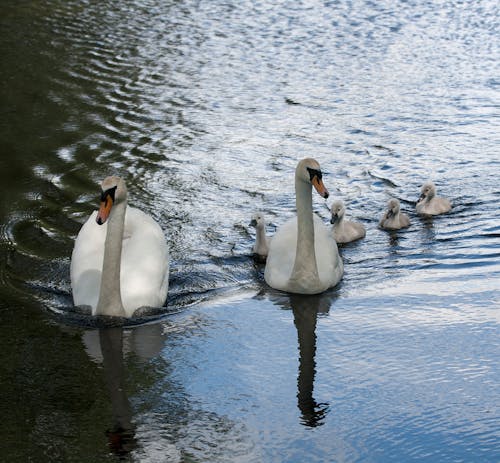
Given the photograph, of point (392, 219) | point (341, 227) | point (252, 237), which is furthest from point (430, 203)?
point (252, 237)

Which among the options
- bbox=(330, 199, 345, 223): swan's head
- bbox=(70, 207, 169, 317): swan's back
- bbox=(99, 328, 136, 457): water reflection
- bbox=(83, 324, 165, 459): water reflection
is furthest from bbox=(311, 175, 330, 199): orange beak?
bbox=(99, 328, 136, 457): water reflection

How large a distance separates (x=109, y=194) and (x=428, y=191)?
425cm

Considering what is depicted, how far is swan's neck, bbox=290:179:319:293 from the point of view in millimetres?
9477

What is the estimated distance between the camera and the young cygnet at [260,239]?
10.5 m

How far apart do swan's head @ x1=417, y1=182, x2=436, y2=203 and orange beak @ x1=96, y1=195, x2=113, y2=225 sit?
13.8ft

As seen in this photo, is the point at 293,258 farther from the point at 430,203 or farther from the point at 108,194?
the point at 430,203

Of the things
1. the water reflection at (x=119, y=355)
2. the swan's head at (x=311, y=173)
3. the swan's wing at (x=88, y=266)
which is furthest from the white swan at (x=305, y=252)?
the swan's wing at (x=88, y=266)

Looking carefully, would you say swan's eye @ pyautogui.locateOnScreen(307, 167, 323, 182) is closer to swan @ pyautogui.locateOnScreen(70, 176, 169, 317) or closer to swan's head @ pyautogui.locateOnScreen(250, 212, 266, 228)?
swan's head @ pyautogui.locateOnScreen(250, 212, 266, 228)

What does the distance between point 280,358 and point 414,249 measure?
2.95m

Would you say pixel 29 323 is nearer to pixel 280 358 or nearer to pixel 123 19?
pixel 280 358

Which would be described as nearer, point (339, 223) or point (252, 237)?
point (339, 223)

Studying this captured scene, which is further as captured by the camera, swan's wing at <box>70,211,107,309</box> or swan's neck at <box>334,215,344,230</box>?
swan's neck at <box>334,215,344,230</box>

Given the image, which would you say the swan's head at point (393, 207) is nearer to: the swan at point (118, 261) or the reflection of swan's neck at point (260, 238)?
the reflection of swan's neck at point (260, 238)

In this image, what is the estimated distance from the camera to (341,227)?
1088 cm
